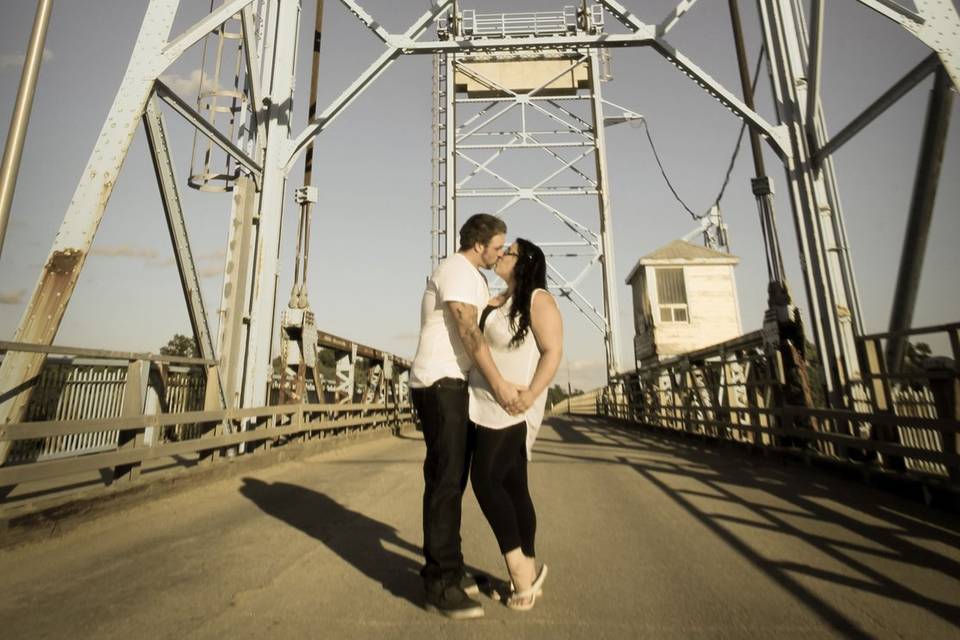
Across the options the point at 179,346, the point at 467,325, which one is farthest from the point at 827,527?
the point at 179,346

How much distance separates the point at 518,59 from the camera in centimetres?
2162

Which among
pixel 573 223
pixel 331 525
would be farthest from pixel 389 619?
pixel 573 223

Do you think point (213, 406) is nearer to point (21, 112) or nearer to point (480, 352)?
point (21, 112)

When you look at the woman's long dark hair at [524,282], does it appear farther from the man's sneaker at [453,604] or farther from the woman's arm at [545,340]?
the man's sneaker at [453,604]

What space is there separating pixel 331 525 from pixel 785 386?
18.6 feet

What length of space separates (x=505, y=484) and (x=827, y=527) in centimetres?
254

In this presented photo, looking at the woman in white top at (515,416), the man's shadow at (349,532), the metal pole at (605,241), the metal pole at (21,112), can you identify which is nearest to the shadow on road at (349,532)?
the man's shadow at (349,532)

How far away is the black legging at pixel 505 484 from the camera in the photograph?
2.07 m

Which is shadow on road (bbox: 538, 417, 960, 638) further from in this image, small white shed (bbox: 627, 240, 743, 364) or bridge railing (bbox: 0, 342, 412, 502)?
small white shed (bbox: 627, 240, 743, 364)

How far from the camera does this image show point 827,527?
327 cm

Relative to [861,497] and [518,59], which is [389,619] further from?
[518,59]

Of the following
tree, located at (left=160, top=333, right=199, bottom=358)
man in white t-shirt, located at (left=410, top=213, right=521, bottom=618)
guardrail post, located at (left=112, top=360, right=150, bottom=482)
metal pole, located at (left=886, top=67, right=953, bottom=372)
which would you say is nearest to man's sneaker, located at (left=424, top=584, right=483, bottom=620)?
man in white t-shirt, located at (left=410, top=213, right=521, bottom=618)

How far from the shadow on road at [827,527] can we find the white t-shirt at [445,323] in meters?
1.80

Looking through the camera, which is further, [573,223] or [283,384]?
[573,223]
